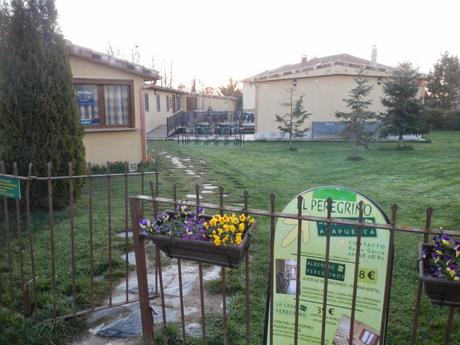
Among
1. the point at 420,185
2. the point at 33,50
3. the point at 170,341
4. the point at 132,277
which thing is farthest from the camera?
the point at 420,185

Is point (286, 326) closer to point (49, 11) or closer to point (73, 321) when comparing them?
point (73, 321)

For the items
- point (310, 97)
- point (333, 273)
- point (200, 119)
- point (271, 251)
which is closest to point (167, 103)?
point (200, 119)

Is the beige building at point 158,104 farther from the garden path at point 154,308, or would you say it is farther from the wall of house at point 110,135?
the garden path at point 154,308

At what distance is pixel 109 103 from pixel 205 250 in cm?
819

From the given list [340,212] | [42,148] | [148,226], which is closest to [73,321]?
[148,226]

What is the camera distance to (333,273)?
2113 millimetres

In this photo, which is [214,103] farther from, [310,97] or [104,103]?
[104,103]

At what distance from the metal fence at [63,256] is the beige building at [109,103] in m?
3.41

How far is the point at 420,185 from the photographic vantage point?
755 centimetres

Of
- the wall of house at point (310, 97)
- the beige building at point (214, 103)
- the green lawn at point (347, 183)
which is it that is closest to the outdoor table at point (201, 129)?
the wall of house at point (310, 97)

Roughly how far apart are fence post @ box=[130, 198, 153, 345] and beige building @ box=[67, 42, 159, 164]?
284 inches

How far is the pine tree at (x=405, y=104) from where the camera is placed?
13859mm

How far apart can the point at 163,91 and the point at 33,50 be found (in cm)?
1976

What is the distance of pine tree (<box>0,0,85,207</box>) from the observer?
535 cm
